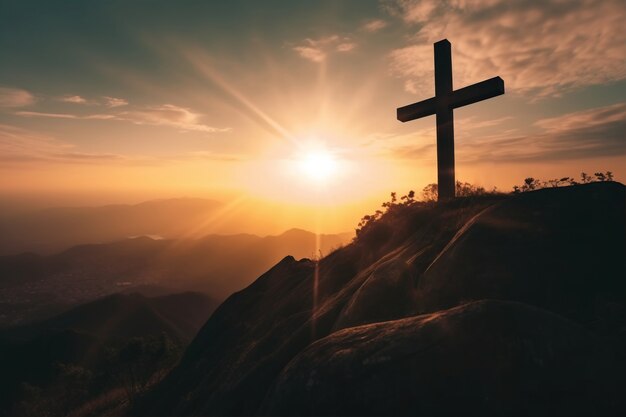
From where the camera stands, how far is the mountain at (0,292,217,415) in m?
88.1

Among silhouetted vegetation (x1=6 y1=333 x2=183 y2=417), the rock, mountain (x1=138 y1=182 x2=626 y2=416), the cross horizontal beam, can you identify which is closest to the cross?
the cross horizontal beam

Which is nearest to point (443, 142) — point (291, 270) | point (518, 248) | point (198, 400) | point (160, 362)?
point (518, 248)

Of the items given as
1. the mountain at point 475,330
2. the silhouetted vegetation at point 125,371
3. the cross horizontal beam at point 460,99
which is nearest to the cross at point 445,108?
the cross horizontal beam at point 460,99

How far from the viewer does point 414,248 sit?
10.0 meters

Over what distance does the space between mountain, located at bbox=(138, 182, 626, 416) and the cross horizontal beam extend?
3576 millimetres

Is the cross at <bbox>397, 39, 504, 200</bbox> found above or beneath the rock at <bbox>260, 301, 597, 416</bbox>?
above

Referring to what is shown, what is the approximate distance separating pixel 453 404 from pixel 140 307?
568 ft

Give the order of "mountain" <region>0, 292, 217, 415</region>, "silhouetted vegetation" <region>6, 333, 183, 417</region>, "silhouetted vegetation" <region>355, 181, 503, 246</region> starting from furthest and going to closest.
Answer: "mountain" <region>0, 292, 217, 415</region>, "silhouetted vegetation" <region>6, 333, 183, 417</region>, "silhouetted vegetation" <region>355, 181, 503, 246</region>

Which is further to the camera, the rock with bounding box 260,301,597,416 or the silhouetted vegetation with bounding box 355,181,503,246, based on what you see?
the silhouetted vegetation with bounding box 355,181,503,246

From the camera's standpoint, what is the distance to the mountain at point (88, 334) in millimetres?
88125

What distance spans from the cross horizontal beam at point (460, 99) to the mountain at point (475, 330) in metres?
3.58

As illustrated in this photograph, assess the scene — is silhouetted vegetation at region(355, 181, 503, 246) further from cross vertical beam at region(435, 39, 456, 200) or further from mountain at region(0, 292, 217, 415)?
mountain at region(0, 292, 217, 415)

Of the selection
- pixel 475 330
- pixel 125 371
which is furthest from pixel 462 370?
pixel 125 371

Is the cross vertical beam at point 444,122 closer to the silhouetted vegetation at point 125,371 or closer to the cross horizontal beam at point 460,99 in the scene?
the cross horizontal beam at point 460,99
